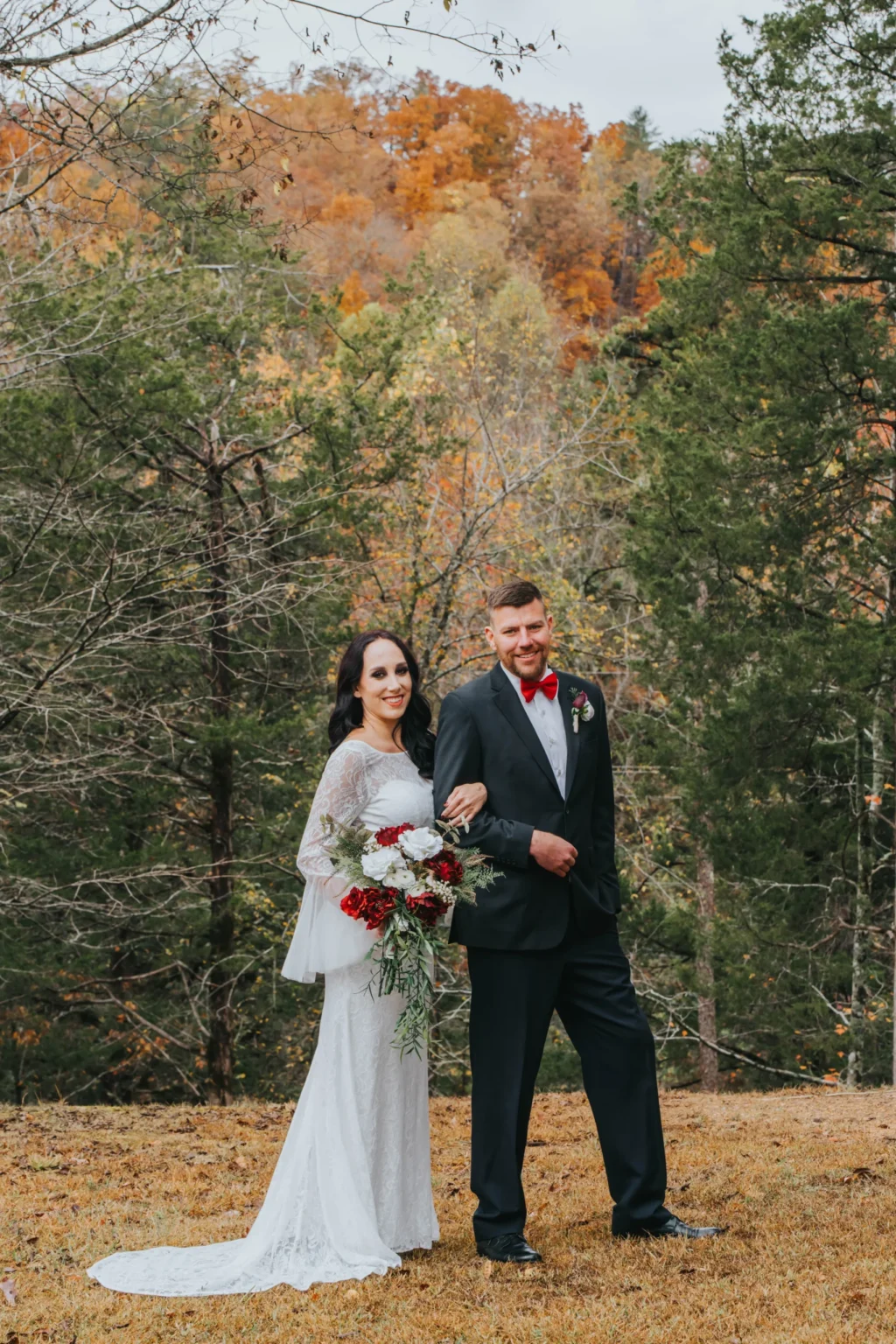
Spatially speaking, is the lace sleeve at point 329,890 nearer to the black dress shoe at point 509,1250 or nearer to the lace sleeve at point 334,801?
the lace sleeve at point 334,801

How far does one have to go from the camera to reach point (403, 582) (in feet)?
47.2

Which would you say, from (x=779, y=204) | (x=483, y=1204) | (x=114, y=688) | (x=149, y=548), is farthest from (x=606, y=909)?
(x=114, y=688)

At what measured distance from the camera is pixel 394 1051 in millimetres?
4238

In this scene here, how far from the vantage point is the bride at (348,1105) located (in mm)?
3992

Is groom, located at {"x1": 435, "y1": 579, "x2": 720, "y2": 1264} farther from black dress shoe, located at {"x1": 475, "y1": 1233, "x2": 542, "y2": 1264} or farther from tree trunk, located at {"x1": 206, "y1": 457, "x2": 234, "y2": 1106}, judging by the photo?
tree trunk, located at {"x1": 206, "y1": 457, "x2": 234, "y2": 1106}

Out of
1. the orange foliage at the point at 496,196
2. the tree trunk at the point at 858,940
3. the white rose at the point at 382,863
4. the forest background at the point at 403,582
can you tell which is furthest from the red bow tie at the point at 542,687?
the orange foliage at the point at 496,196

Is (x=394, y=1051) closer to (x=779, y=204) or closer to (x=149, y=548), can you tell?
(x=149, y=548)

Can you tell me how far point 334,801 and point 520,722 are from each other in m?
0.65

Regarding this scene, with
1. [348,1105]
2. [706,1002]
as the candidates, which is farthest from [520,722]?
[706,1002]

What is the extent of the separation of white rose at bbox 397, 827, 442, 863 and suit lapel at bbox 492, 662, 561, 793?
1.43 feet

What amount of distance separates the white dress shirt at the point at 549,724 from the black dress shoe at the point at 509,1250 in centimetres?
139

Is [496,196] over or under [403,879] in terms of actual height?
over

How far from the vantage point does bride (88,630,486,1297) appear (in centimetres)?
399

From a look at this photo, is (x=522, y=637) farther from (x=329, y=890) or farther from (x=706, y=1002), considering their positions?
(x=706, y=1002)
